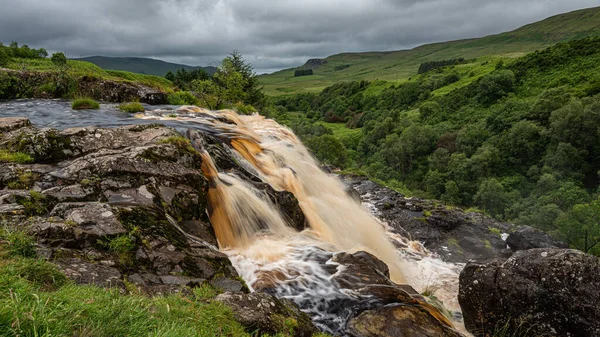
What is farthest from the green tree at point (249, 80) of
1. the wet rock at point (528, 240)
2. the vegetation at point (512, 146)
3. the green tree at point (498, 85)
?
the green tree at point (498, 85)

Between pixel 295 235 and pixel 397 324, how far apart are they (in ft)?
15.5

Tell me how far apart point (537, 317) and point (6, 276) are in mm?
11513

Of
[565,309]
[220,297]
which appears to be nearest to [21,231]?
[220,297]

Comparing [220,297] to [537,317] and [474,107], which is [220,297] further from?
[474,107]

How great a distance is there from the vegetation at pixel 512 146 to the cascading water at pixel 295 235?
69.8ft

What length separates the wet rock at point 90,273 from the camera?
5.16 m

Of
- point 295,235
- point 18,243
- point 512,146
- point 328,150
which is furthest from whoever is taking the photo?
point 512,146

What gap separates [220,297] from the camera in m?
5.66

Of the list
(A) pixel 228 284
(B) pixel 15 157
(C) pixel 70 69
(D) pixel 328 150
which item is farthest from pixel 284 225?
(D) pixel 328 150

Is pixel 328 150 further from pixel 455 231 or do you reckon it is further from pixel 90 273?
pixel 90 273

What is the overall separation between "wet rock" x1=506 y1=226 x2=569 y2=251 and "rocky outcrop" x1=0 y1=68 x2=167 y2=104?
25.2m

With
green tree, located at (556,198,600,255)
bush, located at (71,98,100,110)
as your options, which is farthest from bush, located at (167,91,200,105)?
green tree, located at (556,198,600,255)

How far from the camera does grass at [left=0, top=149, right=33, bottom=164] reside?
900 centimetres

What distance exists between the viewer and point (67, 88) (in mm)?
23469
